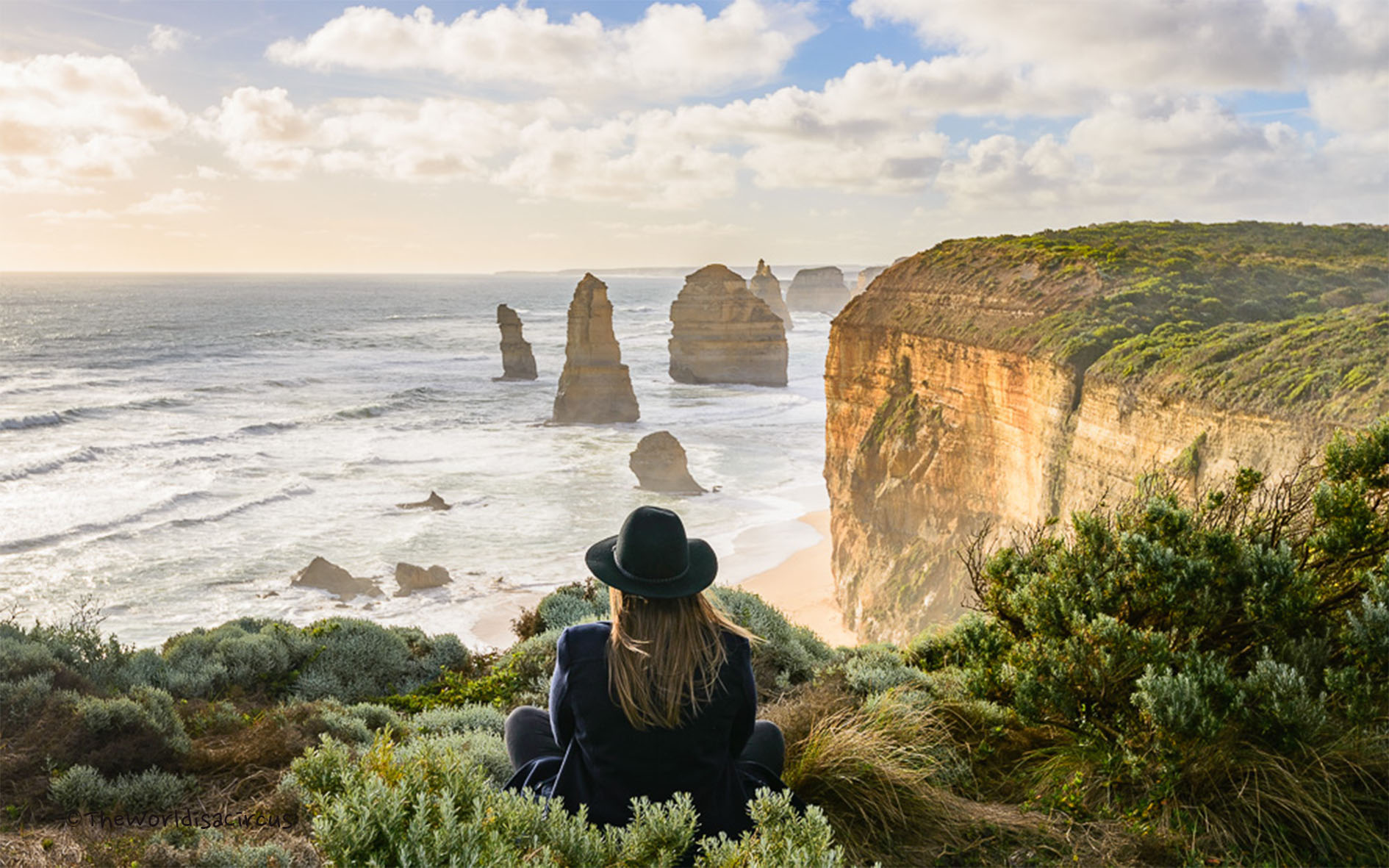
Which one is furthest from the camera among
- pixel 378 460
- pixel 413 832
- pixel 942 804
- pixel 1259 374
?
pixel 378 460

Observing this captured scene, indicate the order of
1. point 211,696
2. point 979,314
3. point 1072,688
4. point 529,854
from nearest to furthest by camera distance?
point 529,854 → point 1072,688 → point 211,696 → point 979,314

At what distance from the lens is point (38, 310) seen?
125 meters

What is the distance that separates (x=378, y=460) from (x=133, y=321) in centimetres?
9239

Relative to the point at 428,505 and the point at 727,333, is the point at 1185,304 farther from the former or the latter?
the point at 727,333

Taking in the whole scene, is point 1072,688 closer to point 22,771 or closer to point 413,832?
point 413,832

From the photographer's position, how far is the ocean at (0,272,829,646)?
25.2 meters

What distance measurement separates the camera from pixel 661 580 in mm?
3240

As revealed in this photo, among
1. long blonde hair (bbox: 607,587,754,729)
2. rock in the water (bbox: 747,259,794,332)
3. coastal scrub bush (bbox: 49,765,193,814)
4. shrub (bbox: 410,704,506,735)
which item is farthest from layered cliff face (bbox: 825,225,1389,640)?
rock in the water (bbox: 747,259,794,332)

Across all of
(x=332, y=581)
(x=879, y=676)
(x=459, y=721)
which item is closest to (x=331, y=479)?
(x=332, y=581)

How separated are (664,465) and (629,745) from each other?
33.3 m

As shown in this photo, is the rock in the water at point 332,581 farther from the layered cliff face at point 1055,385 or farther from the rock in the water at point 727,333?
the rock in the water at point 727,333

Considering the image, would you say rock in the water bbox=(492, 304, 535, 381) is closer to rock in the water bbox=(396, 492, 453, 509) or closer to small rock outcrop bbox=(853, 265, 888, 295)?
rock in the water bbox=(396, 492, 453, 509)

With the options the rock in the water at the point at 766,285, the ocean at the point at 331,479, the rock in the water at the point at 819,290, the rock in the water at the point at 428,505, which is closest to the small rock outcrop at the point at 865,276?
the rock in the water at the point at 819,290

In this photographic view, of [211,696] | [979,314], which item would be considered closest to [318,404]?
[979,314]
